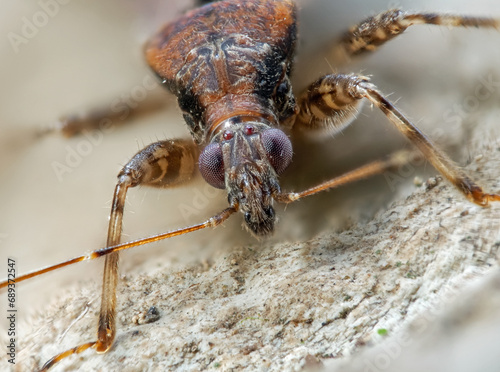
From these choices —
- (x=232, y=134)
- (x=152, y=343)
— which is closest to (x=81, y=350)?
(x=152, y=343)

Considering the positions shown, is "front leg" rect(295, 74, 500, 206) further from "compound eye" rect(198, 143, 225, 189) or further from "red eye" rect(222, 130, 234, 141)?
"compound eye" rect(198, 143, 225, 189)

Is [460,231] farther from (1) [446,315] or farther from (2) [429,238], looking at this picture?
(1) [446,315]

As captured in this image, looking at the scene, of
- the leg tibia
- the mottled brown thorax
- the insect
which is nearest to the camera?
the insect

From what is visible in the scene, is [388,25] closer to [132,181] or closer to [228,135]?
[228,135]

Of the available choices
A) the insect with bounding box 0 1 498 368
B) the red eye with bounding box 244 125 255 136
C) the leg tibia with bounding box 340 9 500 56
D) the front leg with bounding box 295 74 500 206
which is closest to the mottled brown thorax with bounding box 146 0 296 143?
the insect with bounding box 0 1 498 368

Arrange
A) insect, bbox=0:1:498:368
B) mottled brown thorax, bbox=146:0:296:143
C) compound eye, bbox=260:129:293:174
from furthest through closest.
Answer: mottled brown thorax, bbox=146:0:296:143 → compound eye, bbox=260:129:293:174 → insect, bbox=0:1:498:368

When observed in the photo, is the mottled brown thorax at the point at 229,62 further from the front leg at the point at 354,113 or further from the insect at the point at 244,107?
the front leg at the point at 354,113

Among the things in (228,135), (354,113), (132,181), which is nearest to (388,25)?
(354,113)
